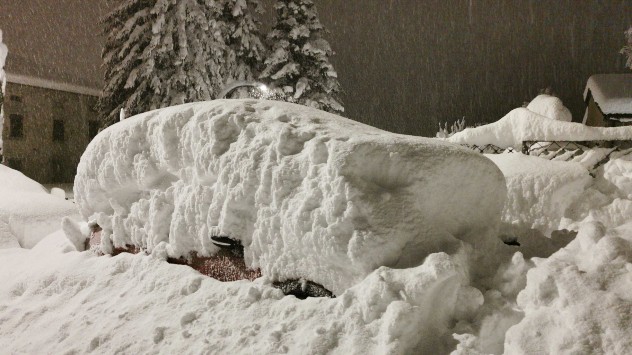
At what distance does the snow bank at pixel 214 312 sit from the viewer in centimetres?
297

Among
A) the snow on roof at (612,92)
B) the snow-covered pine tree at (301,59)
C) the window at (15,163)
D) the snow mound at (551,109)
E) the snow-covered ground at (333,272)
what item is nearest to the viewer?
the snow-covered ground at (333,272)

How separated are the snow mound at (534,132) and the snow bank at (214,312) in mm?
4750

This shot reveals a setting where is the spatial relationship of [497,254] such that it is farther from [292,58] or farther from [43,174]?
[43,174]

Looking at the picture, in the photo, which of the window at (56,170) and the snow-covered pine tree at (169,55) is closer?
the snow-covered pine tree at (169,55)

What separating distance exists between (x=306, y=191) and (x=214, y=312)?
1150 mm

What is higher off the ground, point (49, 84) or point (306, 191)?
point (306, 191)

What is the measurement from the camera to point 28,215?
28.7ft

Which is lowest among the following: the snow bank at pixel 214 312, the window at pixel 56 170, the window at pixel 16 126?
the window at pixel 56 170

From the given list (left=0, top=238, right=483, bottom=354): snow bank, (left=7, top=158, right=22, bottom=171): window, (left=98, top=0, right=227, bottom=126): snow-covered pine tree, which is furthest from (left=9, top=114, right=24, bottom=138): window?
(left=0, top=238, right=483, bottom=354): snow bank

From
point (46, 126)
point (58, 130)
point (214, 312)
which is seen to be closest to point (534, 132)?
point (214, 312)

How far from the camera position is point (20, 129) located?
115ft

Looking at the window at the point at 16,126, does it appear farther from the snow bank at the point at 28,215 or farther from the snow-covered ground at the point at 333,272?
the snow-covered ground at the point at 333,272

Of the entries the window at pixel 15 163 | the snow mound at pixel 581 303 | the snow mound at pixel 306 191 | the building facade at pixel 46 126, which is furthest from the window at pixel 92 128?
the snow mound at pixel 581 303

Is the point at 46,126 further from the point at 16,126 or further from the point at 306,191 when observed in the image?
the point at 306,191
